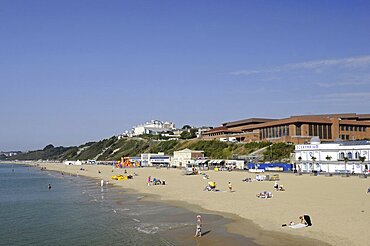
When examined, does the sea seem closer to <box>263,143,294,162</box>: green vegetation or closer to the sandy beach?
the sandy beach

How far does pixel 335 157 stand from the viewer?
201 ft

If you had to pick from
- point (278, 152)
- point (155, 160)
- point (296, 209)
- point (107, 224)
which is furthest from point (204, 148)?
point (107, 224)

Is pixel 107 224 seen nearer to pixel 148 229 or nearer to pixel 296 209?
pixel 148 229

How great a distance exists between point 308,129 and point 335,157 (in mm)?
34288

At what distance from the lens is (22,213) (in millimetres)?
34219

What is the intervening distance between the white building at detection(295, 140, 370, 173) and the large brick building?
27356 millimetres

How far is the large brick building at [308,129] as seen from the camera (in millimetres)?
94938

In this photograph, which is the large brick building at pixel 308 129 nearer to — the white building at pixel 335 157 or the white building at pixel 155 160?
the white building at pixel 155 160

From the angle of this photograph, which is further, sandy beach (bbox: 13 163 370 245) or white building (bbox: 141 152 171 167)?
white building (bbox: 141 152 171 167)

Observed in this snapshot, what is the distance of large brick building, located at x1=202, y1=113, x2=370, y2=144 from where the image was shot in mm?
94938

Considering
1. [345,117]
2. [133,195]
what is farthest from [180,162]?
[133,195]

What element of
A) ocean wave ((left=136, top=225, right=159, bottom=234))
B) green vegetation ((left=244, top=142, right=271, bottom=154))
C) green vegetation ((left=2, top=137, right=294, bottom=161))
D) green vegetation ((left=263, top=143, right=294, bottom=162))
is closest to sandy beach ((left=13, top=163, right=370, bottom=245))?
ocean wave ((left=136, top=225, right=159, bottom=234))

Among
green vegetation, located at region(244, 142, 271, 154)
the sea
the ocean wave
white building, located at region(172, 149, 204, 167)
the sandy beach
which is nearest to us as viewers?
the sandy beach

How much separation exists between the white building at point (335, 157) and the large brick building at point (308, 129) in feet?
89.8
